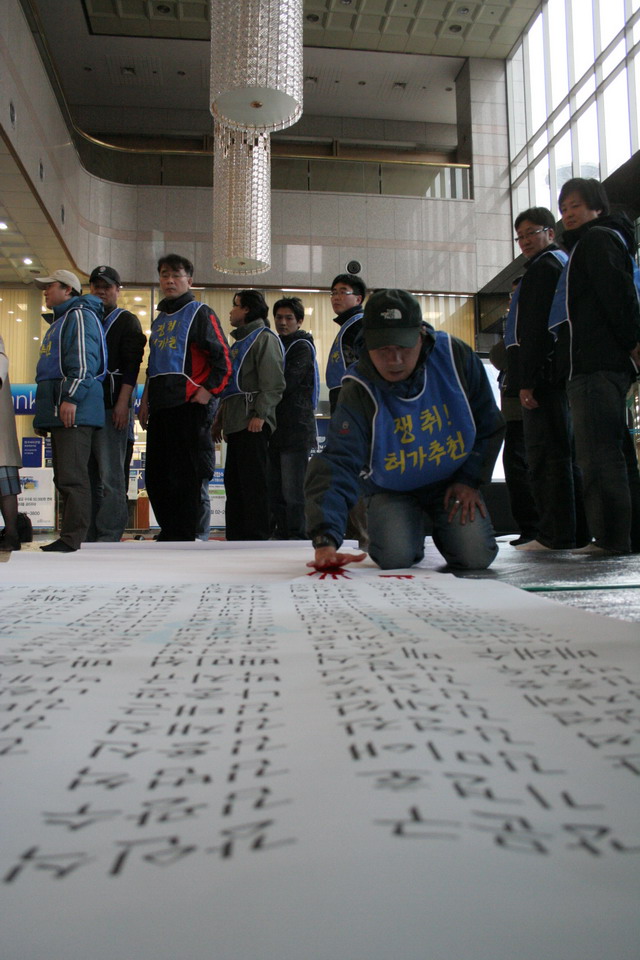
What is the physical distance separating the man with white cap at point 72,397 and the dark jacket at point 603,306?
173cm

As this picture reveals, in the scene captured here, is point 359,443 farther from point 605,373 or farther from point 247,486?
point 247,486

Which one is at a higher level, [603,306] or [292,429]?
[603,306]

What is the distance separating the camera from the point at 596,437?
6.76 feet

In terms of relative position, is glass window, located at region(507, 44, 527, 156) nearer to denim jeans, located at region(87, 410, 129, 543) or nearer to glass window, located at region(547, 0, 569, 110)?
glass window, located at region(547, 0, 569, 110)

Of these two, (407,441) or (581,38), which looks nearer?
(407,441)

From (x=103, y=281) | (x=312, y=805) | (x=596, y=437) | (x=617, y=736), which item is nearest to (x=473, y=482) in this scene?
(x=596, y=437)

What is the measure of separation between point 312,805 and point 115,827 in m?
0.08

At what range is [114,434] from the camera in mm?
2900

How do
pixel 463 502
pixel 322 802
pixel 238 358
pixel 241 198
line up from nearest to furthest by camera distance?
1. pixel 322 802
2. pixel 463 502
3. pixel 238 358
4. pixel 241 198

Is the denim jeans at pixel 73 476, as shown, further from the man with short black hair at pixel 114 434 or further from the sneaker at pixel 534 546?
the sneaker at pixel 534 546

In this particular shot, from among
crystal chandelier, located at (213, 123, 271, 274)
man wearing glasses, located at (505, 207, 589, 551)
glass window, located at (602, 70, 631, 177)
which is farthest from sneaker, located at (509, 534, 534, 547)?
glass window, located at (602, 70, 631, 177)

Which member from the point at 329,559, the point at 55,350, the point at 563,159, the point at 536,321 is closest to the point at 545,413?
the point at 536,321

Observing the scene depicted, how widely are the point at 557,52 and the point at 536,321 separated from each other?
7963 mm

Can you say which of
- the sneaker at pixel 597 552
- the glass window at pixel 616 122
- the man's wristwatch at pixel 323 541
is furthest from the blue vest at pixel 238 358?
the glass window at pixel 616 122
